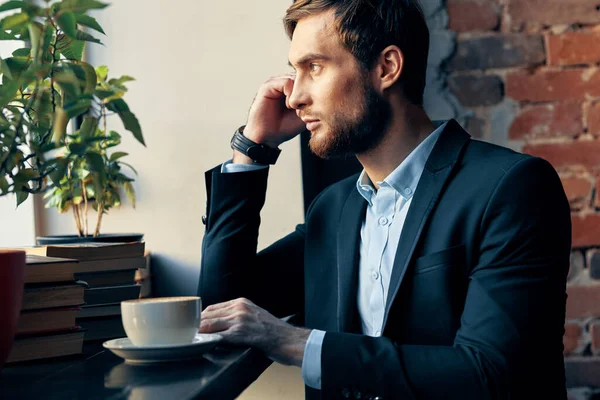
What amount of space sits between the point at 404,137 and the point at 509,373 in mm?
545

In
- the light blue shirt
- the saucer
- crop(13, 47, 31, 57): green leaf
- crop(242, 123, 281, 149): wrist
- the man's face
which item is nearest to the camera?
the saucer

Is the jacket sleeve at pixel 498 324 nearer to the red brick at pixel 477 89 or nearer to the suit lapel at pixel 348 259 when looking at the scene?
the suit lapel at pixel 348 259

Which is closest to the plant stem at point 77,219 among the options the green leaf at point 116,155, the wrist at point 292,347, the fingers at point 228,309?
the green leaf at point 116,155

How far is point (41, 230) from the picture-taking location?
5.90 ft

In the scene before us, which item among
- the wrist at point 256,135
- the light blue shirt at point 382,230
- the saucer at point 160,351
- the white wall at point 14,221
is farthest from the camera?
the white wall at point 14,221

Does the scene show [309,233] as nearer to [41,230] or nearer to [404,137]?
[404,137]

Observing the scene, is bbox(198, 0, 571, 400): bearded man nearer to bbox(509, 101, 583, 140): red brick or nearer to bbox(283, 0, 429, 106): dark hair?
bbox(283, 0, 429, 106): dark hair

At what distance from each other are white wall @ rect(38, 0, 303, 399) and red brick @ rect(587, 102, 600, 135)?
0.65m

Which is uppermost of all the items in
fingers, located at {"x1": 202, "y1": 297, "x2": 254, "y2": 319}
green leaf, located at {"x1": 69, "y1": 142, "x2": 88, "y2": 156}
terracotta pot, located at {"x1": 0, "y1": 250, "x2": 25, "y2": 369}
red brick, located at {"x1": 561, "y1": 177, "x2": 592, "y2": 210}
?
green leaf, located at {"x1": 69, "y1": 142, "x2": 88, "y2": 156}

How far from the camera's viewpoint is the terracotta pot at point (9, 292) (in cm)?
81

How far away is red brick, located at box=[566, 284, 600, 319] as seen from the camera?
1.74 metres

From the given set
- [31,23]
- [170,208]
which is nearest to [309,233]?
[170,208]

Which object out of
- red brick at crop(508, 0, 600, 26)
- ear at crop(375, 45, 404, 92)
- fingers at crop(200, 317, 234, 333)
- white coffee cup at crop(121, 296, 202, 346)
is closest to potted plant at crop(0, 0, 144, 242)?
white coffee cup at crop(121, 296, 202, 346)

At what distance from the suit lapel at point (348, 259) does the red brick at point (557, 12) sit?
Result: 0.62 m
